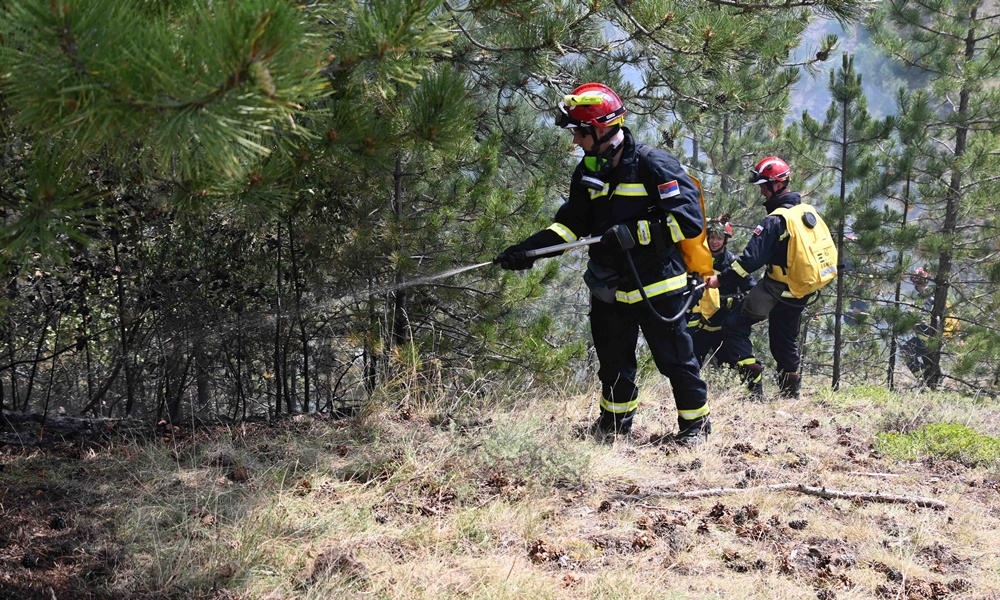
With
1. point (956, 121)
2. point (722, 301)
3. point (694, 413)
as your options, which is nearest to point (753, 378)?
point (722, 301)

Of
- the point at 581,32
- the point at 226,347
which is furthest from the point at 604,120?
the point at 226,347

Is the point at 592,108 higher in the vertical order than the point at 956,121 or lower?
lower

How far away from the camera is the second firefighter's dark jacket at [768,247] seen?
6602 millimetres

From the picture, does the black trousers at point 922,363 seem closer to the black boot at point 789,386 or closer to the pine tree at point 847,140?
the pine tree at point 847,140

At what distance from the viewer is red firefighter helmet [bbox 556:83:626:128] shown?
430 centimetres

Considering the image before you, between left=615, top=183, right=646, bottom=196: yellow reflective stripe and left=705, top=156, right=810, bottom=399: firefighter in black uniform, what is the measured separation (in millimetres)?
2317

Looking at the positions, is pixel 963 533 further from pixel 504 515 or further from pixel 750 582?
pixel 504 515

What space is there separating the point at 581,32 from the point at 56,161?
3.35 metres

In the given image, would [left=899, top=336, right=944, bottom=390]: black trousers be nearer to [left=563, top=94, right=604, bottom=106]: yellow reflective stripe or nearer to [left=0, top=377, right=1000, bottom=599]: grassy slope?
[left=0, top=377, right=1000, bottom=599]: grassy slope

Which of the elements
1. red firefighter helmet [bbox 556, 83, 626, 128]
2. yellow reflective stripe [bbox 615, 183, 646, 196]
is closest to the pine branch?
yellow reflective stripe [bbox 615, 183, 646, 196]

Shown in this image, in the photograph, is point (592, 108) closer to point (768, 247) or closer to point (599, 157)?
point (599, 157)

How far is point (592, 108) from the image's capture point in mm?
4316

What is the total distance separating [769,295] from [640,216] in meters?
3.05

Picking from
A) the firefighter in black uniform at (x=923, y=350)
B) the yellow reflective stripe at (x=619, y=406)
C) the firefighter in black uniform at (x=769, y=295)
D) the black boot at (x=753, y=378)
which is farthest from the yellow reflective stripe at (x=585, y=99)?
the firefighter in black uniform at (x=923, y=350)
